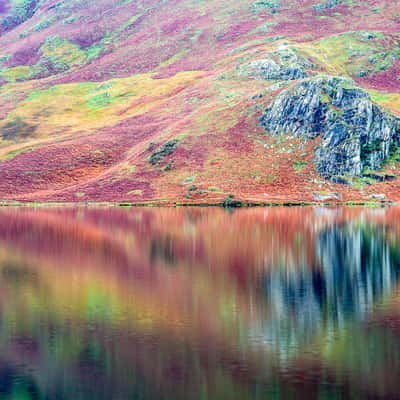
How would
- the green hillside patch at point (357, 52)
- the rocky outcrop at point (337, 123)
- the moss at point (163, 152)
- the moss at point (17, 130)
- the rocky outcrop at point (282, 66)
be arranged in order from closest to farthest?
1. the rocky outcrop at point (337, 123)
2. the moss at point (163, 152)
3. the rocky outcrop at point (282, 66)
4. the moss at point (17, 130)
5. the green hillside patch at point (357, 52)

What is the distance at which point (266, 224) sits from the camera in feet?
222

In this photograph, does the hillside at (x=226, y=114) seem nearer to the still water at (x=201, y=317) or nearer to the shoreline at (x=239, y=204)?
the shoreline at (x=239, y=204)

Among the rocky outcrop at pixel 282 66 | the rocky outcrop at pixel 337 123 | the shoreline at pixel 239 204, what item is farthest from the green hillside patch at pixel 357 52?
the shoreline at pixel 239 204

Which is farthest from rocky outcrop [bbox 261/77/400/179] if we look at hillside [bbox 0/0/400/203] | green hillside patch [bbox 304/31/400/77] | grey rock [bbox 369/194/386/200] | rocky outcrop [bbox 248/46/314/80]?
green hillside patch [bbox 304/31/400/77]

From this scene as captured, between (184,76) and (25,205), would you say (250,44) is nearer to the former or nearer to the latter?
(184,76)

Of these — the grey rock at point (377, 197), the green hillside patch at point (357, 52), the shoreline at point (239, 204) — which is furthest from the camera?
the green hillside patch at point (357, 52)

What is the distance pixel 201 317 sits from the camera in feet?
89.1

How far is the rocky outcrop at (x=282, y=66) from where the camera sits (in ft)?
456

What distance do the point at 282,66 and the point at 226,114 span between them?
26587mm

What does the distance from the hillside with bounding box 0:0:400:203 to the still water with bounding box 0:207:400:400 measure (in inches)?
2022

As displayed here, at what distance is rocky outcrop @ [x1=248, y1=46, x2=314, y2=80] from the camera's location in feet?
456

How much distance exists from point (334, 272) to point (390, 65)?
12659cm

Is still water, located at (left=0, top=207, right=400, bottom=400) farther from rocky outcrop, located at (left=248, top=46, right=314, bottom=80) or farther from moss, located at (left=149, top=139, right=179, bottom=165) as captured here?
rocky outcrop, located at (left=248, top=46, right=314, bottom=80)

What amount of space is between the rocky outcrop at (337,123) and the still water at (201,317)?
171 ft
